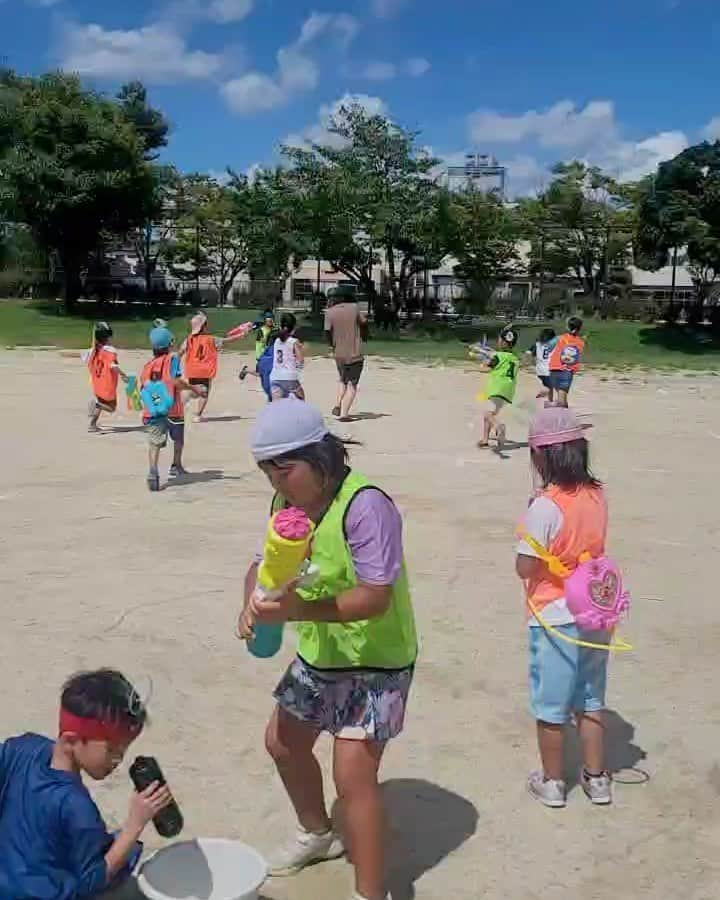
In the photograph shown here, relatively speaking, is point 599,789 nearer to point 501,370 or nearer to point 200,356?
point 501,370

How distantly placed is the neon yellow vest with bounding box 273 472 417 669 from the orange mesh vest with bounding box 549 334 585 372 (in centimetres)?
1111

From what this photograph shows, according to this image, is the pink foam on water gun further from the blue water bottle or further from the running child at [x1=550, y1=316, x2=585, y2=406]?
the running child at [x1=550, y1=316, x2=585, y2=406]

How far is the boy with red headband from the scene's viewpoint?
8.74 ft

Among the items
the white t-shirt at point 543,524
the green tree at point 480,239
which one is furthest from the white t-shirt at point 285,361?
the green tree at point 480,239

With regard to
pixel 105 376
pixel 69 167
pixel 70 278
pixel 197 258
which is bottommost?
pixel 105 376

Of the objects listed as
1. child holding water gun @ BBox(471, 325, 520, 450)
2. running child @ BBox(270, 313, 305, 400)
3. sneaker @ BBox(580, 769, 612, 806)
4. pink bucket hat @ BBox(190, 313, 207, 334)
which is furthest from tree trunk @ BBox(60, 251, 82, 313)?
sneaker @ BBox(580, 769, 612, 806)

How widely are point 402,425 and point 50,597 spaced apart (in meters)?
8.17

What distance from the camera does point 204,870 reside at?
119 inches

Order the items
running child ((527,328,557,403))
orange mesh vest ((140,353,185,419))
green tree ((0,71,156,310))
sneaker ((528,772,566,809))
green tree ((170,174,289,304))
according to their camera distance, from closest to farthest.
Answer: sneaker ((528,772,566,809))
orange mesh vest ((140,353,185,419))
running child ((527,328,557,403))
green tree ((0,71,156,310))
green tree ((170,174,289,304))

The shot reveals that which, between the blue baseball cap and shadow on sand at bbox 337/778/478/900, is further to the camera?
the blue baseball cap

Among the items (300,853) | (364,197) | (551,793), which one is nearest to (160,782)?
(300,853)

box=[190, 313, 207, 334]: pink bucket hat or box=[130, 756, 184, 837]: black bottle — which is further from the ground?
box=[190, 313, 207, 334]: pink bucket hat

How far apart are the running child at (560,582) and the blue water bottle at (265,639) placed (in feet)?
3.42

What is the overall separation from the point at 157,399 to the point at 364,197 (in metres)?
23.3
